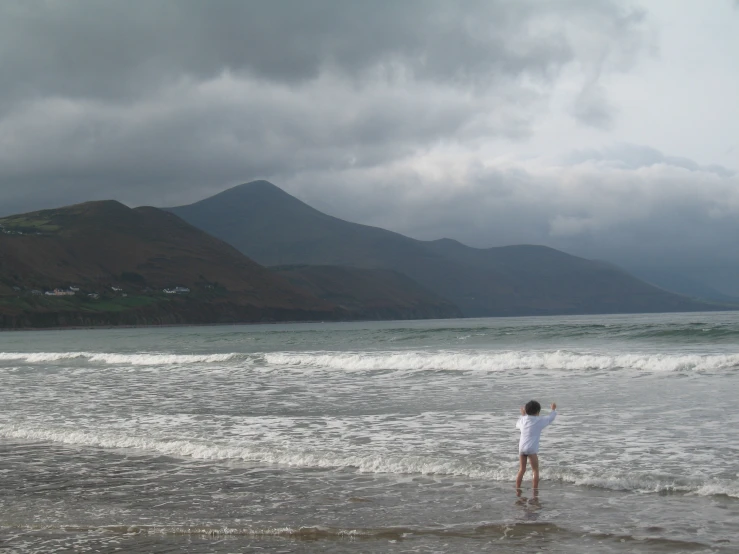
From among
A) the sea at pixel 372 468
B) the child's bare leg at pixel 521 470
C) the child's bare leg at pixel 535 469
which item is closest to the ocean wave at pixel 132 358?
A: the sea at pixel 372 468

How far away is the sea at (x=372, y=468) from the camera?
879 centimetres

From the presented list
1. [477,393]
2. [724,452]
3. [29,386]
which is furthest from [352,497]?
[29,386]

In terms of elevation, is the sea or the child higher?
the child

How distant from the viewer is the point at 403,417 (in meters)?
18.5

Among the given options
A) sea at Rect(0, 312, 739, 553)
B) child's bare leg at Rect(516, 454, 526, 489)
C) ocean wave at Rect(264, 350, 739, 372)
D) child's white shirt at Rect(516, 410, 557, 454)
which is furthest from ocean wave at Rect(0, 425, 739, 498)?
ocean wave at Rect(264, 350, 739, 372)

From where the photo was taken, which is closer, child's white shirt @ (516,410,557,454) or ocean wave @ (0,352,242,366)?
child's white shirt @ (516,410,557,454)

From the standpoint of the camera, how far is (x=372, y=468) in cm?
1270

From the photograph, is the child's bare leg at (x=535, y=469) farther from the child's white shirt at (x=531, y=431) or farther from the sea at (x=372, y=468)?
the sea at (x=372, y=468)

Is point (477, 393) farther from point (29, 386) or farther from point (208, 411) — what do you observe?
point (29, 386)

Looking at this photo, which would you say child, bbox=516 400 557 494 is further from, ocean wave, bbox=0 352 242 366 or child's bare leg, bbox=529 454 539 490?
ocean wave, bbox=0 352 242 366

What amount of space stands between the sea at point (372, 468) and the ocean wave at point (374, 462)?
49 millimetres

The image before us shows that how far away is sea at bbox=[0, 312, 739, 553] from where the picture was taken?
8.79 meters

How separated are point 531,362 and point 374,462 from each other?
21.7m

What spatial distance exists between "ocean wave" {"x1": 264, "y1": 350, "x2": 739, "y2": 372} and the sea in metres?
2.80
